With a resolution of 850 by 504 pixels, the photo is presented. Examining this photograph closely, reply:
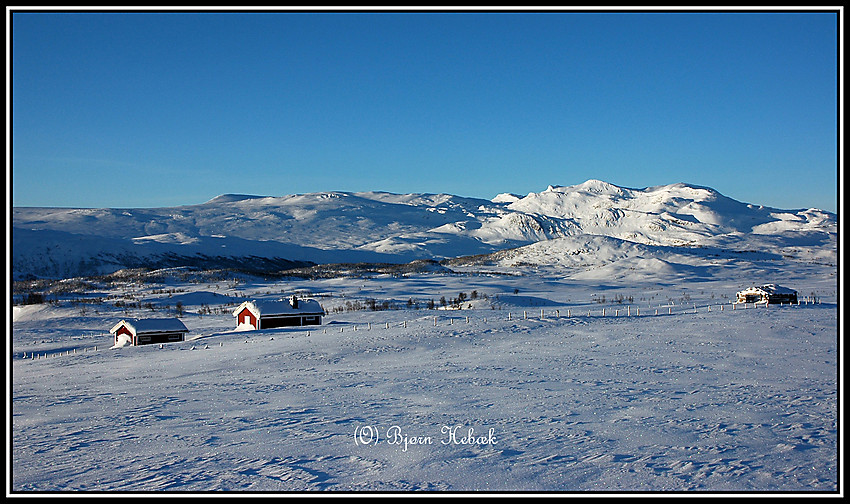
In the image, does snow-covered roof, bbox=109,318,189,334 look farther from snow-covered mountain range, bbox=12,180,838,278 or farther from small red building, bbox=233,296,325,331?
snow-covered mountain range, bbox=12,180,838,278

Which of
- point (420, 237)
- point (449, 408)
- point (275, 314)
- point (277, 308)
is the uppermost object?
point (420, 237)

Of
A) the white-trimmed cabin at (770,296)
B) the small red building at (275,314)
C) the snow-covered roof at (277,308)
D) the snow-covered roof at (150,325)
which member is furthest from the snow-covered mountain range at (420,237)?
the snow-covered roof at (150,325)

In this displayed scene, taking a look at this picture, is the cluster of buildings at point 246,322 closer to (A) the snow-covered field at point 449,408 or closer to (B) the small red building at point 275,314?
(B) the small red building at point 275,314

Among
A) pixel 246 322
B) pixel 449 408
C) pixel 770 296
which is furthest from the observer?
pixel 770 296

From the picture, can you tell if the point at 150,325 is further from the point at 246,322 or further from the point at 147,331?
the point at 246,322

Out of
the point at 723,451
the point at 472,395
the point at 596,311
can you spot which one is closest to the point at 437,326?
the point at 596,311

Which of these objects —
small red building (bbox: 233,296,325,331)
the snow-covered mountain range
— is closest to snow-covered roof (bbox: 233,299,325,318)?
small red building (bbox: 233,296,325,331)

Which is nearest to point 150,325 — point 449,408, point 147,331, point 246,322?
point 147,331
